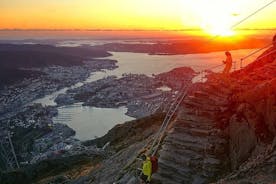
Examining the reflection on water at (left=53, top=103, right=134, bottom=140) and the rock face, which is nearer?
the rock face

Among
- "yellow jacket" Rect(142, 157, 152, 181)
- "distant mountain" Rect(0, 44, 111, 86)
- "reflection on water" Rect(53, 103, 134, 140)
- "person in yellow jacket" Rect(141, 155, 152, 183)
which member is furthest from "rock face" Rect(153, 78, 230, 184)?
"distant mountain" Rect(0, 44, 111, 86)

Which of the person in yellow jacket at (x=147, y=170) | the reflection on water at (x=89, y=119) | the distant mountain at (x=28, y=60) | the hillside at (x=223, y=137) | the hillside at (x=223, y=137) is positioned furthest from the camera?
the distant mountain at (x=28, y=60)

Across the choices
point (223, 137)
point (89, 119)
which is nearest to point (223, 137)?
point (223, 137)

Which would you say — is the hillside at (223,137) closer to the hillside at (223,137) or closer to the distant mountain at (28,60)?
the hillside at (223,137)

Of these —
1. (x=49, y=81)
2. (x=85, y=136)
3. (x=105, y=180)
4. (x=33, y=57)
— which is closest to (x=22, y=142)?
(x=85, y=136)

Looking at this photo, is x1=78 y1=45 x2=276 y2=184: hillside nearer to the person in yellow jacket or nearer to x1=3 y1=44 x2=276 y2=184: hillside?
x1=3 y1=44 x2=276 y2=184: hillside

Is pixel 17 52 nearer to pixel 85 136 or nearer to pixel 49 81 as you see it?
pixel 49 81

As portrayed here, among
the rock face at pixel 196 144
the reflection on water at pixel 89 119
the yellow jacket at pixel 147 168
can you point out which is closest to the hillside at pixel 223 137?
the rock face at pixel 196 144

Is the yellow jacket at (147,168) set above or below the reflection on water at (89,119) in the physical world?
above

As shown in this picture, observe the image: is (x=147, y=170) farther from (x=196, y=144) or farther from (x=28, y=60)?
(x=28, y=60)

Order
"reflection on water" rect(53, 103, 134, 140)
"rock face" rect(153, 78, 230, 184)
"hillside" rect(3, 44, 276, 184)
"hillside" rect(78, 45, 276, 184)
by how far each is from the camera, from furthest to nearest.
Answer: "reflection on water" rect(53, 103, 134, 140), "rock face" rect(153, 78, 230, 184), "hillside" rect(78, 45, 276, 184), "hillside" rect(3, 44, 276, 184)

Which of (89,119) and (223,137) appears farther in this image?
(89,119)
